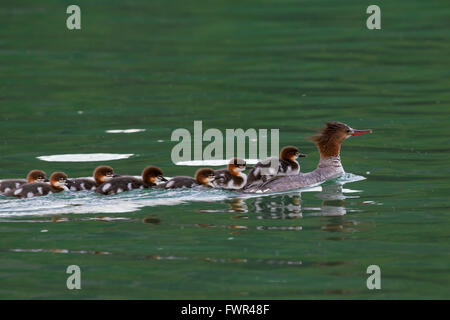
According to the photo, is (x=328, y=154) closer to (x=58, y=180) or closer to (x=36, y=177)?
(x=58, y=180)

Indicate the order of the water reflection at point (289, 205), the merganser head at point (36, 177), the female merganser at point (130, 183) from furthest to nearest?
the merganser head at point (36, 177) < the female merganser at point (130, 183) < the water reflection at point (289, 205)

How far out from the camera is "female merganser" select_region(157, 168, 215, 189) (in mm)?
10445

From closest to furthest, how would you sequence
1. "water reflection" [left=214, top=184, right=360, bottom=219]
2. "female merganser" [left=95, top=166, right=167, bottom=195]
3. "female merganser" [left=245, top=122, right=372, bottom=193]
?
"water reflection" [left=214, top=184, right=360, bottom=219] < "female merganser" [left=95, top=166, right=167, bottom=195] < "female merganser" [left=245, top=122, right=372, bottom=193]

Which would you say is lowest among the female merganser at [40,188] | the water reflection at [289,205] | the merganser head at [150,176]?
the water reflection at [289,205]

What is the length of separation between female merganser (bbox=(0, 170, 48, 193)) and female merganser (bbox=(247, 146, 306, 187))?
2083 mm

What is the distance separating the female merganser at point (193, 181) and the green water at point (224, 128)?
0.50 feet

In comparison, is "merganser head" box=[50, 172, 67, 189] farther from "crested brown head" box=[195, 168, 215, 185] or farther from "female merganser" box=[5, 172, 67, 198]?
"crested brown head" box=[195, 168, 215, 185]

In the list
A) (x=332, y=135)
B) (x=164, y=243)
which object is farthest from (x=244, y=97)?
(x=164, y=243)

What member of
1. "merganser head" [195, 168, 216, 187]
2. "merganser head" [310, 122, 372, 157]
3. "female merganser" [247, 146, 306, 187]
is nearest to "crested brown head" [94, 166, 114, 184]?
"merganser head" [195, 168, 216, 187]

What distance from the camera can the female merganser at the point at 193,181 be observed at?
10445 millimetres

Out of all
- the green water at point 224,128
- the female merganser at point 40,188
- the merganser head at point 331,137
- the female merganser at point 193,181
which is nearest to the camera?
the green water at point 224,128

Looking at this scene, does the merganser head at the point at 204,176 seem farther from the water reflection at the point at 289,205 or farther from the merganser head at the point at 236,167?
the water reflection at the point at 289,205

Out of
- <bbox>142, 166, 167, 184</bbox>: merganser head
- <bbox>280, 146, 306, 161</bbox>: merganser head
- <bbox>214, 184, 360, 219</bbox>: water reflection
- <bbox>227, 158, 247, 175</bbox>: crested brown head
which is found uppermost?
<bbox>280, 146, 306, 161</bbox>: merganser head

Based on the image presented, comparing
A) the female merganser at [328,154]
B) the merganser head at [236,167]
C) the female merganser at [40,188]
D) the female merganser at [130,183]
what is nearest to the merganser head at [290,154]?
the female merganser at [328,154]
